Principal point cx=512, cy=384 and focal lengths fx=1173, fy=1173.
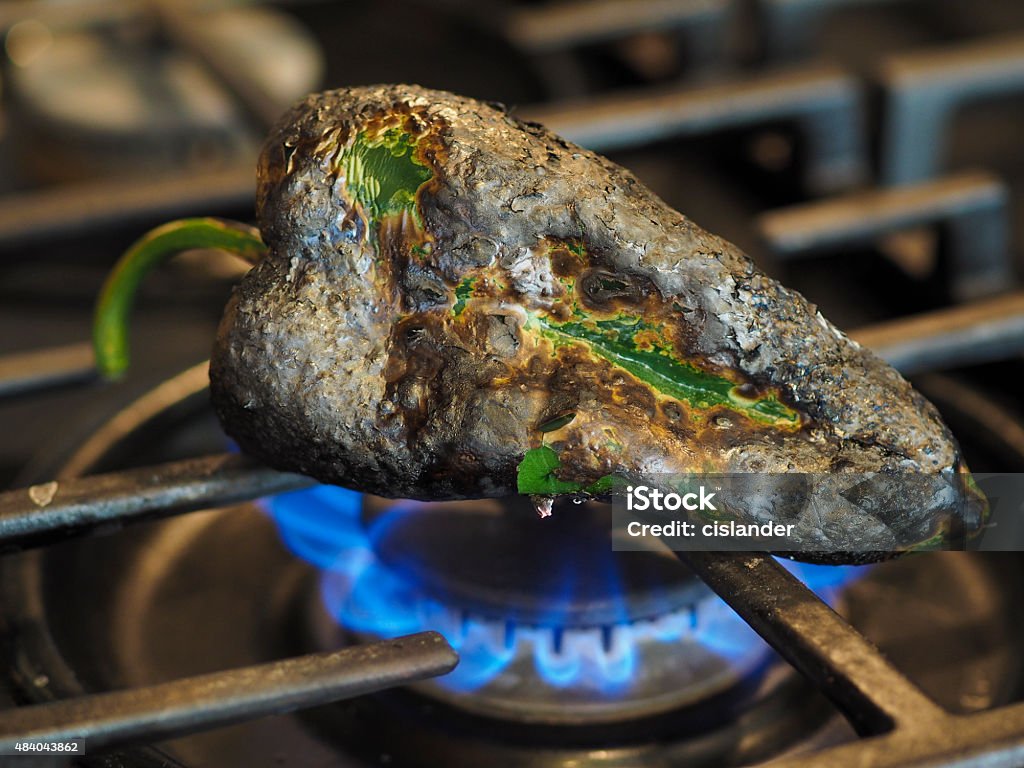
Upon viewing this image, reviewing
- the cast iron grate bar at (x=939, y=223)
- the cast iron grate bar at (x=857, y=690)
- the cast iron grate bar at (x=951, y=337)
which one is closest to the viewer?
the cast iron grate bar at (x=857, y=690)

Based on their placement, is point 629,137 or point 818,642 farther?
point 629,137

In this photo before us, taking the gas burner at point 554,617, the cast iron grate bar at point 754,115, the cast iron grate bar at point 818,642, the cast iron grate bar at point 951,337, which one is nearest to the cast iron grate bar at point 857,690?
the cast iron grate bar at point 818,642

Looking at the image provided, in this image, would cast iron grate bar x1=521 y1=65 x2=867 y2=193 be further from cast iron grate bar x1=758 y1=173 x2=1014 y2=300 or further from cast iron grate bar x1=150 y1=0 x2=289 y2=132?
cast iron grate bar x1=150 y1=0 x2=289 y2=132

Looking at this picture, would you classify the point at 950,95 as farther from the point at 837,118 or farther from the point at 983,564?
the point at 983,564

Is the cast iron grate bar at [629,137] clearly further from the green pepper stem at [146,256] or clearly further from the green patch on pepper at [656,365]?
the green patch on pepper at [656,365]

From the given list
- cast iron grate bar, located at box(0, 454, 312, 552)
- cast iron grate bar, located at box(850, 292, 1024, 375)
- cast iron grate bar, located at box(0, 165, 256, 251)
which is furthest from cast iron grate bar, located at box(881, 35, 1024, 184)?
cast iron grate bar, located at box(0, 454, 312, 552)

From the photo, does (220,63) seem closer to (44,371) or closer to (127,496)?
(44,371)

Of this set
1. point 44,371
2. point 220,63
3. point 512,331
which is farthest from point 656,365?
point 220,63
